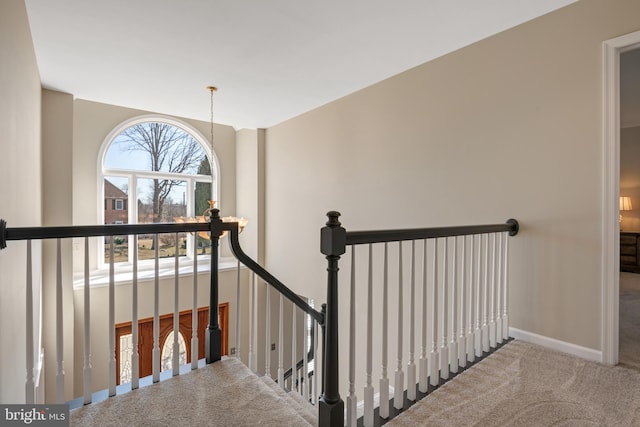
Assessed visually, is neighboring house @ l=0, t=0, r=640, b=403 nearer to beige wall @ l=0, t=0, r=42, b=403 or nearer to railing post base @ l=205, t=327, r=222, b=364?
beige wall @ l=0, t=0, r=42, b=403

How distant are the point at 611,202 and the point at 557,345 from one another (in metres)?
1.06

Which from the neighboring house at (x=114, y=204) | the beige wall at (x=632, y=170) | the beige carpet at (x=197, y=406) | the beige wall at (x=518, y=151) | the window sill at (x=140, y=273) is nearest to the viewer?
the beige carpet at (x=197, y=406)

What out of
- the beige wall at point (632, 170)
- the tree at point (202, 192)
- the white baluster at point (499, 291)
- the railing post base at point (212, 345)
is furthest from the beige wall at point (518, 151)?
the beige wall at point (632, 170)

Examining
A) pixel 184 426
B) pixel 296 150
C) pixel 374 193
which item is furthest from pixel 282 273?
pixel 184 426

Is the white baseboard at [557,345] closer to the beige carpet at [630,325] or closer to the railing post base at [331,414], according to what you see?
the beige carpet at [630,325]

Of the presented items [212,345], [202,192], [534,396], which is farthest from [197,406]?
[202,192]

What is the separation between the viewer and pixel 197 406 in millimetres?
1680

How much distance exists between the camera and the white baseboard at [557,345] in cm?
219

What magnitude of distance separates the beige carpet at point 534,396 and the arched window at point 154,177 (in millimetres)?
4744

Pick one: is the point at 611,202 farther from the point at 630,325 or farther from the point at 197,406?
the point at 197,406

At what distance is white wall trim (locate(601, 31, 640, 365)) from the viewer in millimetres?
2107

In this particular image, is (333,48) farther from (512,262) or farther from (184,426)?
(184,426)

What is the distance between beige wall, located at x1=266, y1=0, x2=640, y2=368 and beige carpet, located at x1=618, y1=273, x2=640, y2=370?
25 centimetres

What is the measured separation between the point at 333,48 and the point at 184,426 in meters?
3.04
